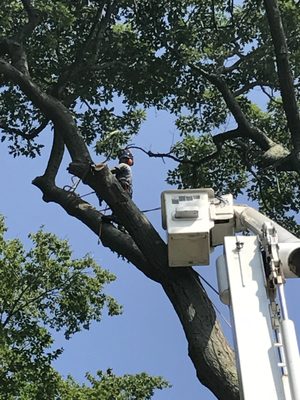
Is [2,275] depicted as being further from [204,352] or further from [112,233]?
[204,352]

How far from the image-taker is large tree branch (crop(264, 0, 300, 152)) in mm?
5797

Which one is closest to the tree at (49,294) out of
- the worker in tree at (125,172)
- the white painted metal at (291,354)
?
the worker in tree at (125,172)

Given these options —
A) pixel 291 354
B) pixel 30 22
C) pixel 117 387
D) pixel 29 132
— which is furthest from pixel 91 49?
pixel 117 387

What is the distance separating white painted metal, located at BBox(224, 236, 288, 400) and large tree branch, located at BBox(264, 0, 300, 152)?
10.0 ft

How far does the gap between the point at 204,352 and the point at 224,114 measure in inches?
250

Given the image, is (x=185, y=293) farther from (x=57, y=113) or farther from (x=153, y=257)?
(x=57, y=113)

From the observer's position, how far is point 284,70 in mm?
5797

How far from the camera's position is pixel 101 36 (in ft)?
27.8

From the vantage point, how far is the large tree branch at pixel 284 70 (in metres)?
5.80

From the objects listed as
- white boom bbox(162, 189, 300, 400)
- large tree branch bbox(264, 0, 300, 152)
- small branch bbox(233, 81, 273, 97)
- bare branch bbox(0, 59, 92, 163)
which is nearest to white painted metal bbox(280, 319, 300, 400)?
white boom bbox(162, 189, 300, 400)

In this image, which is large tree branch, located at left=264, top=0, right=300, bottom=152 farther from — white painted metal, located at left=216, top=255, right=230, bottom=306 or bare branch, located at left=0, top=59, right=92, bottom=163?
white painted metal, located at left=216, top=255, right=230, bottom=306

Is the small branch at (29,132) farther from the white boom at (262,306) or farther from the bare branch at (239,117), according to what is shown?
the white boom at (262,306)

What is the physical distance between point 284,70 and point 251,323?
3510 millimetres

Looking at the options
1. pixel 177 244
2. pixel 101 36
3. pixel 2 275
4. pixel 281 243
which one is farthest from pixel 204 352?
pixel 2 275
